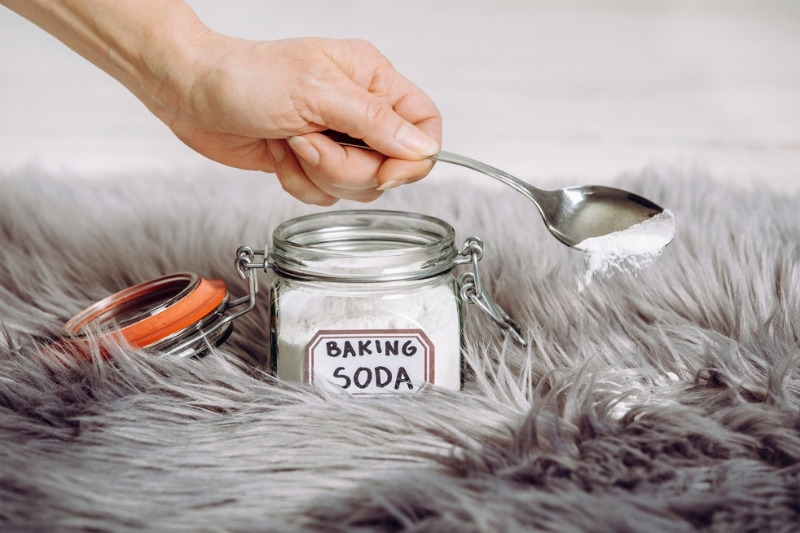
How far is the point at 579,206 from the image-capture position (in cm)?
85

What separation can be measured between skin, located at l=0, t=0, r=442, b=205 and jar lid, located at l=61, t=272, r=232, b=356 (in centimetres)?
16

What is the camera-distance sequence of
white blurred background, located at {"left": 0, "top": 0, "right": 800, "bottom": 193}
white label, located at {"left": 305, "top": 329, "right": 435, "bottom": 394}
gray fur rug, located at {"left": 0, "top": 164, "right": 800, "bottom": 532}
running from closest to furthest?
gray fur rug, located at {"left": 0, "top": 164, "right": 800, "bottom": 532}
white label, located at {"left": 305, "top": 329, "right": 435, "bottom": 394}
white blurred background, located at {"left": 0, "top": 0, "right": 800, "bottom": 193}

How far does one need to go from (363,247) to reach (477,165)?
0.14 meters

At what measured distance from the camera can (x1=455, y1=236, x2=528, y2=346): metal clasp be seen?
80 centimetres

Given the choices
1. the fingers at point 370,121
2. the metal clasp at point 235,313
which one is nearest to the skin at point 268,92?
the fingers at point 370,121

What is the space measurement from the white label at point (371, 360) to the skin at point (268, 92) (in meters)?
0.19

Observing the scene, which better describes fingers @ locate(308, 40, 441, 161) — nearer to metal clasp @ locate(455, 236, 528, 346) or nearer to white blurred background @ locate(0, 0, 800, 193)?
metal clasp @ locate(455, 236, 528, 346)

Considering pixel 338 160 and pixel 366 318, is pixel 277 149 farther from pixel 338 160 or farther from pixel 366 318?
pixel 366 318

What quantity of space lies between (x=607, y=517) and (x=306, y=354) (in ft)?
0.93

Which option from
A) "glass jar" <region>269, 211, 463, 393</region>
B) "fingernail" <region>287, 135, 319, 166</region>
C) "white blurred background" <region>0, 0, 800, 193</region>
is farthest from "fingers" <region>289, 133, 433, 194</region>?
"white blurred background" <region>0, 0, 800, 193</region>

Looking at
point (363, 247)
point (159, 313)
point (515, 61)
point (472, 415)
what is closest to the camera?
point (472, 415)

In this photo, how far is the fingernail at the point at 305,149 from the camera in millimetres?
857

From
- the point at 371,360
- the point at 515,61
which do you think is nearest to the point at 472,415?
the point at 371,360

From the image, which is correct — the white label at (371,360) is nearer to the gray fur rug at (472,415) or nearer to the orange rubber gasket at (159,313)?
the gray fur rug at (472,415)
